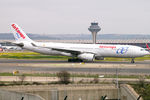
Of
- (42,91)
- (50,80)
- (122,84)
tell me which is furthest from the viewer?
(50,80)

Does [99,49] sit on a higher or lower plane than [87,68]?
higher

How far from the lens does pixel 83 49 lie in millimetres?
64875

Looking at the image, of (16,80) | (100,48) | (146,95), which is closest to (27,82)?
(16,80)

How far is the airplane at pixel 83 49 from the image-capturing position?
2432 inches

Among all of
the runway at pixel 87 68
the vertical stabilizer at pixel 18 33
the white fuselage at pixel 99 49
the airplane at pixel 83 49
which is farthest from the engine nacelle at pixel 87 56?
the vertical stabilizer at pixel 18 33

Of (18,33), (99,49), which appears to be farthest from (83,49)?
(18,33)

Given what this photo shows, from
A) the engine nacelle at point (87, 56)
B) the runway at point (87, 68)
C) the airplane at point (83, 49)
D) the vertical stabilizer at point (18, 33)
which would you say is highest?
the vertical stabilizer at point (18, 33)

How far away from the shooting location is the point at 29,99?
27812 millimetres

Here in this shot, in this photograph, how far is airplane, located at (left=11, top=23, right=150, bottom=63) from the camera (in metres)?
61.8

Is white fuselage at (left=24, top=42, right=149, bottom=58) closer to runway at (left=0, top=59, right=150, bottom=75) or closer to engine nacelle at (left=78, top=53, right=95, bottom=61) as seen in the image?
engine nacelle at (left=78, top=53, right=95, bottom=61)

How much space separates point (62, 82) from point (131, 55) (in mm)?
30393

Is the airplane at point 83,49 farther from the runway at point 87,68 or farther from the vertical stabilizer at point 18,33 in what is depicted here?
the runway at point 87,68

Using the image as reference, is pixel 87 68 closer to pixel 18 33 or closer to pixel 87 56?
pixel 87 56

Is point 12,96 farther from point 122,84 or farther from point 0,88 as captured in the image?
point 122,84
